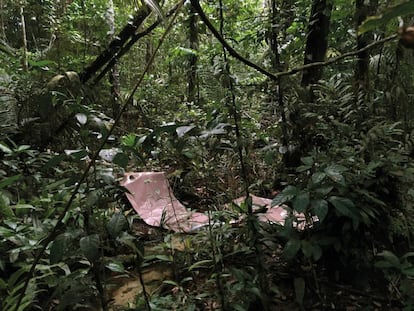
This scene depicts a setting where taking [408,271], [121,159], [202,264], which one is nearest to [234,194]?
[202,264]

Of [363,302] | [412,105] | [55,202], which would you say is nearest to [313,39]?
[412,105]

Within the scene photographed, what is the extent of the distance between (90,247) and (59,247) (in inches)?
4.4

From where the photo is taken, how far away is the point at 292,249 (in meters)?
1.54

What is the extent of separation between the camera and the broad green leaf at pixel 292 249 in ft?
5.03

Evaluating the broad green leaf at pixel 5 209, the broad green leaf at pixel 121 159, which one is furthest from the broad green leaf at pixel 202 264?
the broad green leaf at pixel 5 209

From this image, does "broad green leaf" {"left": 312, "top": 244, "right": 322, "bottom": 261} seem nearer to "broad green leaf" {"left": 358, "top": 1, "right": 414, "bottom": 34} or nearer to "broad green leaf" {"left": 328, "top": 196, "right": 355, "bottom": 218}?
"broad green leaf" {"left": 328, "top": 196, "right": 355, "bottom": 218}

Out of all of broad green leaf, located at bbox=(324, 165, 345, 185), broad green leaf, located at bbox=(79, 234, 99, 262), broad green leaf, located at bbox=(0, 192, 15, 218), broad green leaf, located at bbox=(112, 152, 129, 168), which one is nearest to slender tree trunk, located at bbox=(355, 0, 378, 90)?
broad green leaf, located at bbox=(324, 165, 345, 185)

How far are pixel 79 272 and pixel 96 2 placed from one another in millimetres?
3903

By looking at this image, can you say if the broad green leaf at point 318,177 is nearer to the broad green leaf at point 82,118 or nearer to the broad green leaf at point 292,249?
the broad green leaf at point 292,249

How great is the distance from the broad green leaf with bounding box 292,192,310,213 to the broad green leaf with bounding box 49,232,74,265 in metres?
0.88

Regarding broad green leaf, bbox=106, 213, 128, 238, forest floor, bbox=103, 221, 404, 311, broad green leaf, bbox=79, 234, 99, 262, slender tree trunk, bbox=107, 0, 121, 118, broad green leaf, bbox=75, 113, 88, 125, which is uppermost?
slender tree trunk, bbox=107, 0, 121, 118

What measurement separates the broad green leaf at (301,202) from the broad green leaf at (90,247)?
785 mm

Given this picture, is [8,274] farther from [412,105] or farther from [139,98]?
[139,98]

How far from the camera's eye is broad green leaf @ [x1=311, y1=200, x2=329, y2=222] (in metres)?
1.43
